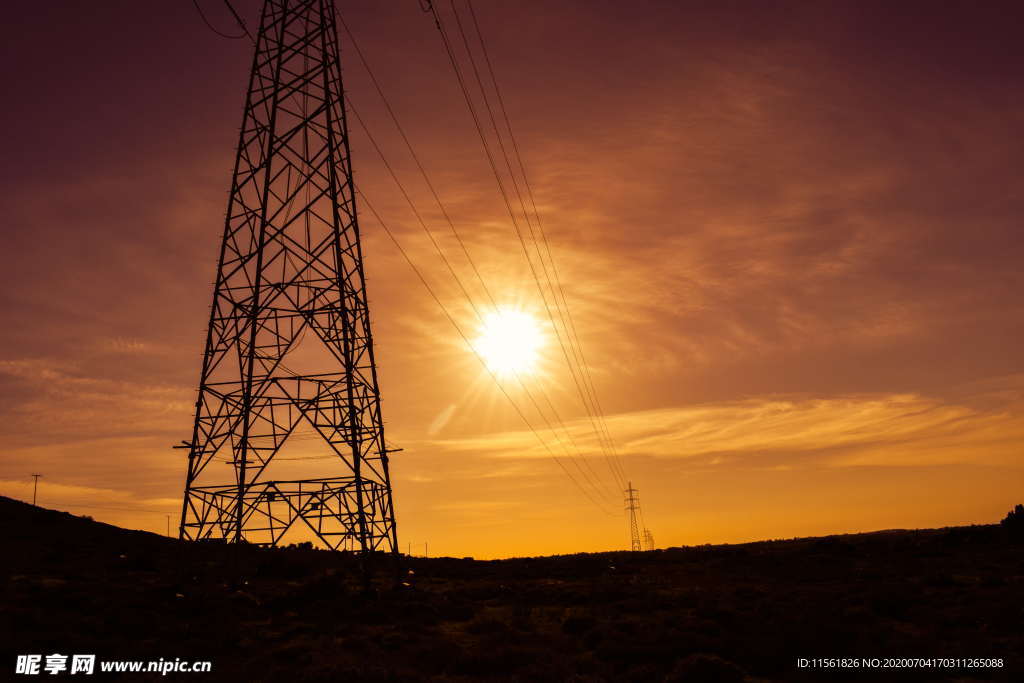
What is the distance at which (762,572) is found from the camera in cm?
5122

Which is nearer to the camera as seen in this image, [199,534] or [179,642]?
[179,642]

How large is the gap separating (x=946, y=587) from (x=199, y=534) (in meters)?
33.8

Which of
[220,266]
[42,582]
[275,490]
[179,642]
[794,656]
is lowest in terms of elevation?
[794,656]

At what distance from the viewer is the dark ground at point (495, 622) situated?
69.0 ft

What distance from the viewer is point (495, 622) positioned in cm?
2869

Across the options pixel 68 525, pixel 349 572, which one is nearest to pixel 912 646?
pixel 349 572

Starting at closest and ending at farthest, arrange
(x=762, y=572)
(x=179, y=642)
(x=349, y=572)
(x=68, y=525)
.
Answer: (x=179, y=642)
(x=349, y=572)
(x=762, y=572)
(x=68, y=525)

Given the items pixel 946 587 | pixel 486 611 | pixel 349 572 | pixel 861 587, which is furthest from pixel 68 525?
pixel 946 587

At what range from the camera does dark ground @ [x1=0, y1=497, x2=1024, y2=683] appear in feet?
69.0

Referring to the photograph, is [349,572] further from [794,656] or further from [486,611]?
[794,656]

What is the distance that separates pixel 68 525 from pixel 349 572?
2835 cm

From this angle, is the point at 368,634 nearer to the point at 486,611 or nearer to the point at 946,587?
the point at 486,611

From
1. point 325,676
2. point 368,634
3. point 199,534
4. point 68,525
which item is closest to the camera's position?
point 325,676

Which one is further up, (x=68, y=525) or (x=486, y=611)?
(x=68, y=525)
